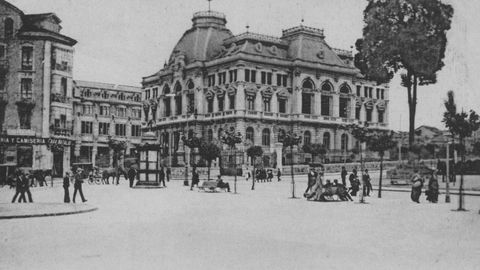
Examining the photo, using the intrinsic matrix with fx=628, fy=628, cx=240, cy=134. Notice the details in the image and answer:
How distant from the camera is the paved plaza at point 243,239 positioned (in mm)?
11039

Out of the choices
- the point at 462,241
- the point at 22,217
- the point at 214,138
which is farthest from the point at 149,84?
the point at 462,241

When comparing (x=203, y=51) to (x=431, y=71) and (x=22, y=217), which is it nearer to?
(x=431, y=71)

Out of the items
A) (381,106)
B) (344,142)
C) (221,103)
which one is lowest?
(344,142)

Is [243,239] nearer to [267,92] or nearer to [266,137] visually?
[266,137]

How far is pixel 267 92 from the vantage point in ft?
254

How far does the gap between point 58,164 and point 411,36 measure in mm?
Answer: 31518

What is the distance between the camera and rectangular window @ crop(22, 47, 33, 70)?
51.2 meters

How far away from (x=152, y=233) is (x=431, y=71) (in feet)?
→ 117

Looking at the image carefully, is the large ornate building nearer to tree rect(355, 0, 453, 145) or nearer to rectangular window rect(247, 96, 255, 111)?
rectangular window rect(247, 96, 255, 111)

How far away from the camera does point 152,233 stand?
1504 cm

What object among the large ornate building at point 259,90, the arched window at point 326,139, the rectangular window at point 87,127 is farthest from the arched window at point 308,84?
the rectangular window at point 87,127

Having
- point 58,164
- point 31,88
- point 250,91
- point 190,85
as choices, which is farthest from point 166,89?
point 31,88

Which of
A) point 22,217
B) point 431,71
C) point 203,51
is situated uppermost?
point 203,51

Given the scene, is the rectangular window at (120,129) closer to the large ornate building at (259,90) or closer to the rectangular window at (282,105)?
the large ornate building at (259,90)
